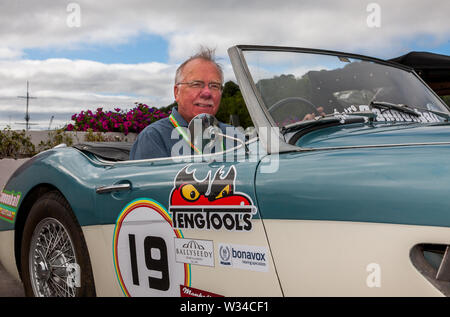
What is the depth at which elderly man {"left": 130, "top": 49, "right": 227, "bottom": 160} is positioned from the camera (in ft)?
7.95

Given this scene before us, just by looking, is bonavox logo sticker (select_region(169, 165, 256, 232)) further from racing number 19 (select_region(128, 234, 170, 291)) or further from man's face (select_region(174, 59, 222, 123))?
man's face (select_region(174, 59, 222, 123))

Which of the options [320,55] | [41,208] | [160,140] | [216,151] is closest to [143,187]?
[216,151]

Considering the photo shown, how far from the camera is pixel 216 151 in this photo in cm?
187

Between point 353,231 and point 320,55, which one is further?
point 320,55

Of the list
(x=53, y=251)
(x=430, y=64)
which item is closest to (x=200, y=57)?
(x=53, y=251)

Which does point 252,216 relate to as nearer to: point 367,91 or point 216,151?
point 216,151

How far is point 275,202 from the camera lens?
4.91ft

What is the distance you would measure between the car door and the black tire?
0.67 feet

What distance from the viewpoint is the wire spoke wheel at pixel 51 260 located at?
2.47m

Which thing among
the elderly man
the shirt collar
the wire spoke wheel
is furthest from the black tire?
the shirt collar

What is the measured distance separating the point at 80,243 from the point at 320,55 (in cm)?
157

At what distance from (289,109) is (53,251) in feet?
5.14

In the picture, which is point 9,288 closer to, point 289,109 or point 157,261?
point 157,261

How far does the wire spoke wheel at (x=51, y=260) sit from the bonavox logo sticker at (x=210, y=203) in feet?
3.03
